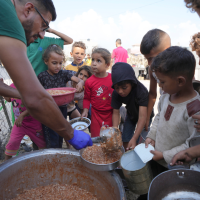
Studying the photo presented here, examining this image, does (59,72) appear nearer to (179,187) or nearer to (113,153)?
(113,153)

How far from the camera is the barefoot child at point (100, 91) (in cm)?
280

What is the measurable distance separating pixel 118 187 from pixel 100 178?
0.36 meters

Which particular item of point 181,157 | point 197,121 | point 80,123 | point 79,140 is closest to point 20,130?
point 80,123

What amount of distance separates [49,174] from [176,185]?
1.36 meters

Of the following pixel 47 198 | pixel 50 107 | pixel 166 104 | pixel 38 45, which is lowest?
pixel 47 198

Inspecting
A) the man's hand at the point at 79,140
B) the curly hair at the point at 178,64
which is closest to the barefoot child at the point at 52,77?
the man's hand at the point at 79,140

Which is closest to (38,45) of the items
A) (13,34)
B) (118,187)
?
(13,34)

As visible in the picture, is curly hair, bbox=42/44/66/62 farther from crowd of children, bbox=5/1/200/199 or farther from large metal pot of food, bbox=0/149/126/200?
large metal pot of food, bbox=0/149/126/200

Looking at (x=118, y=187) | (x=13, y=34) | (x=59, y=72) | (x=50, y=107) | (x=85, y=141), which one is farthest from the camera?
(x=59, y=72)

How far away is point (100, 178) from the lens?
1679 millimetres

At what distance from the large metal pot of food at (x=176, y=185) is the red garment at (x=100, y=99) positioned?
1.70 metres

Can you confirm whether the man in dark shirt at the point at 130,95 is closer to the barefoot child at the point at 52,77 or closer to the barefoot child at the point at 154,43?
the barefoot child at the point at 154,43

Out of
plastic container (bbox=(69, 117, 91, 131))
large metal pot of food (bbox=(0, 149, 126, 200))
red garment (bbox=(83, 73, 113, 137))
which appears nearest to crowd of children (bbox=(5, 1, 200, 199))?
red garment (bbox=(83, 73, 113, 137))

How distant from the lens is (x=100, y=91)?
2.81 meters
